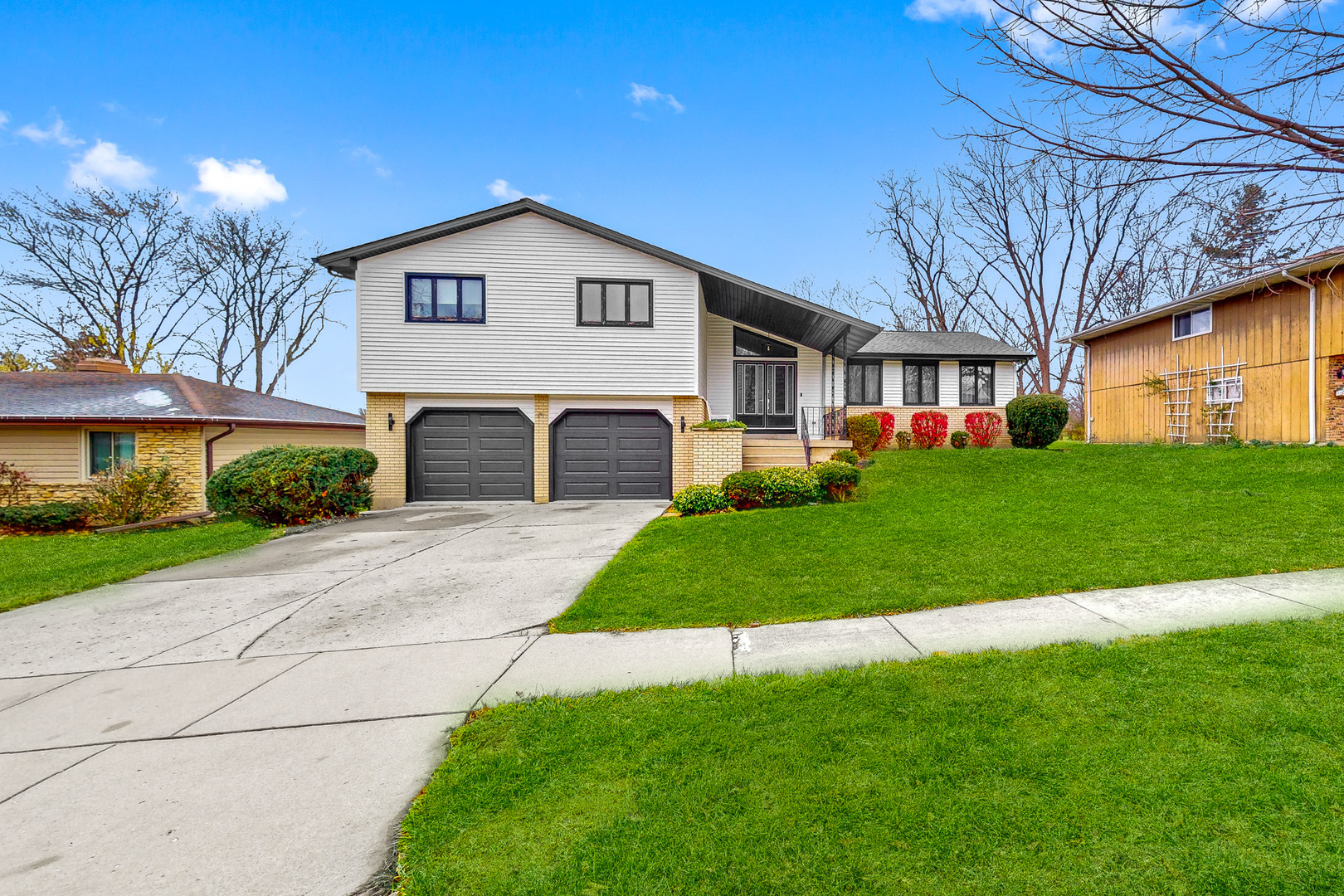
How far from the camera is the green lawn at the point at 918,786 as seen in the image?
→ 183cm

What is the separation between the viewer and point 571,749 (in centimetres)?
267

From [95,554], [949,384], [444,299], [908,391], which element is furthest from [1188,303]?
[95,554]

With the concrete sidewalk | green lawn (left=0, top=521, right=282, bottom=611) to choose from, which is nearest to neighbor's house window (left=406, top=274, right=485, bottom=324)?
green lawn (left=0, top=521, right=282, bottom=611)

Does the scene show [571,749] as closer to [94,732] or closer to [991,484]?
[94,732]

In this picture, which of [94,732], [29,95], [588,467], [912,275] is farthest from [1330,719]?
[912,275]

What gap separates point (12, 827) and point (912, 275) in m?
36.0

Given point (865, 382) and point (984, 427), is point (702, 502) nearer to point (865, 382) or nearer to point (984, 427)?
point (865, 382)

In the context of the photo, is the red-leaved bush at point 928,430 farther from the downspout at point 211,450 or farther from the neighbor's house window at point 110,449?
the neighbor's house window at point 110,449

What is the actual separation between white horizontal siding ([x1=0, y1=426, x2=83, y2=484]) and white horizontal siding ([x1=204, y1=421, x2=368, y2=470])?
297cm

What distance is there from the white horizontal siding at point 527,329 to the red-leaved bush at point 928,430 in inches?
349

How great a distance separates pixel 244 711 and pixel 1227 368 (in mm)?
21871

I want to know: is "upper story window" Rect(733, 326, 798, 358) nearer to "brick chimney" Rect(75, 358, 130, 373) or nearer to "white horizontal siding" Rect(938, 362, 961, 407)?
"white horizontal siding" Rect(938, 362, 961, 407)

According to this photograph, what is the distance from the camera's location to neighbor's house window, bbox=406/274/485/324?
1305cm

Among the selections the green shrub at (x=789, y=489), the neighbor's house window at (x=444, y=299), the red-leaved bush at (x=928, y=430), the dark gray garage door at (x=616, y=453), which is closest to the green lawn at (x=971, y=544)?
the green shrub at (x=789, y=489)
